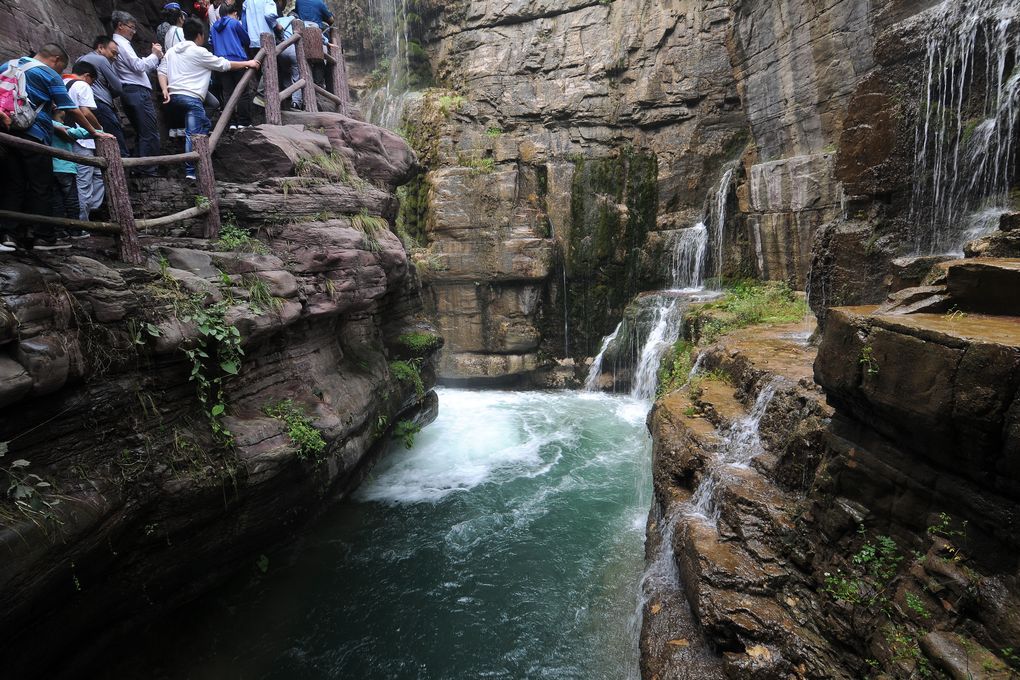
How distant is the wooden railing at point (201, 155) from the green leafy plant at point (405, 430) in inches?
180

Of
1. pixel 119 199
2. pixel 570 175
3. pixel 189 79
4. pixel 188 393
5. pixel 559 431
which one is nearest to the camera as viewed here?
pixel 119 199

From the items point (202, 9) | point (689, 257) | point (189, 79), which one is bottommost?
point (689, 257)

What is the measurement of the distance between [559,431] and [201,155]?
8418 mm

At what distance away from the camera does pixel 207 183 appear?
6.08 metres

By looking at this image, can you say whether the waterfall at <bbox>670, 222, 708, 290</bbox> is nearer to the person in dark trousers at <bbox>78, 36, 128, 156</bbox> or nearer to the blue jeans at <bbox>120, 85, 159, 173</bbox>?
the blue jeans at <bbox>120, 85, 159, 173</bbox>

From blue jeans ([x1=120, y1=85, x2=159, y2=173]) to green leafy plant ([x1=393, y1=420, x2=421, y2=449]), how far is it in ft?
17.8

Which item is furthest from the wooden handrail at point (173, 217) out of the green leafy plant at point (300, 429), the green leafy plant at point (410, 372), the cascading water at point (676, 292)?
the cascading water at point (676, 292)

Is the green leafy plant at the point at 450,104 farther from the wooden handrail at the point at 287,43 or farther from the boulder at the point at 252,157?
the boulder at the point at 252,157

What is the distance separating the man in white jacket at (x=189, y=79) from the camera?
6750 mm

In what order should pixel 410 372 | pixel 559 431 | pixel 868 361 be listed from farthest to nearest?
pixel 559 431, pixel 410 372, pixel 868 361

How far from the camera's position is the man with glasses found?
6039 millimetres

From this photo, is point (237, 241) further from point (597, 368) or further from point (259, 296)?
point (597, 368)

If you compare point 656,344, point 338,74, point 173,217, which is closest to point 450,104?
point 338,74

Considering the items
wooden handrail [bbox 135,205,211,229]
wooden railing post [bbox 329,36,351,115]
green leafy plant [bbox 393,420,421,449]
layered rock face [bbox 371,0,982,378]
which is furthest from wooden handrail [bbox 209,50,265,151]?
layered rock face [bbox 371,0,982,378]
